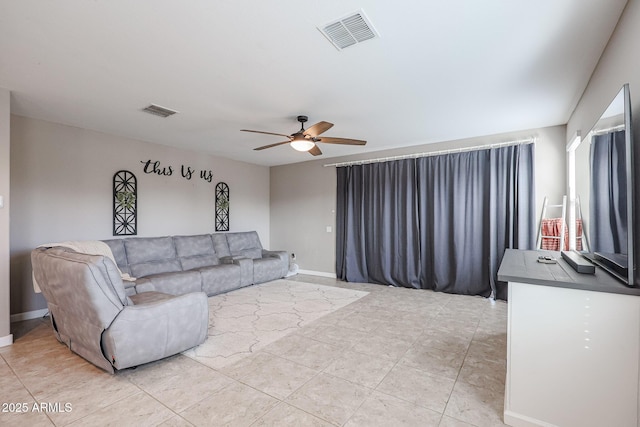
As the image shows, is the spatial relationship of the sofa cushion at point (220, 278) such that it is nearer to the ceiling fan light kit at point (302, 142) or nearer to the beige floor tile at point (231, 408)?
the ceiling fan light kit at point (302, 142)

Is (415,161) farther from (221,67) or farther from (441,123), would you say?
(221,67)

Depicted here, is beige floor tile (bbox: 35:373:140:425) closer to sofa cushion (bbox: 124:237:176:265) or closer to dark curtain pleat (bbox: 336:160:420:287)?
sofa cushion (bbox: 124:237:176:265)

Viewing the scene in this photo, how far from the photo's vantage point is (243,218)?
674 cm

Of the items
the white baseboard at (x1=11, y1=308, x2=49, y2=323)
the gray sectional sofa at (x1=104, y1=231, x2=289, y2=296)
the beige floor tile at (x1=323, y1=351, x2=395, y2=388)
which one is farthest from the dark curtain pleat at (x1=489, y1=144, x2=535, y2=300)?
the white baseboard at (x1=11, y1=308, x2=49, y2=323)

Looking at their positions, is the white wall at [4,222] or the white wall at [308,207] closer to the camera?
the white wall at [4,222]

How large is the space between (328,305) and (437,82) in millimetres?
3144

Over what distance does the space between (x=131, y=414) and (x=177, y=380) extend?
16.4 inches

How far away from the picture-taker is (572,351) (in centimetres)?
164

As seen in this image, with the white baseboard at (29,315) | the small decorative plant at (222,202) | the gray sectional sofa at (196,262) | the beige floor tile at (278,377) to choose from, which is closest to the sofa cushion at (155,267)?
the gray sectional sofa at (196,262)

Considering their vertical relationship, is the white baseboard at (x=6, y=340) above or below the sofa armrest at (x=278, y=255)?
below

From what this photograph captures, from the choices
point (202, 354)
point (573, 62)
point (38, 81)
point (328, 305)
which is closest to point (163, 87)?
point (38, 81)

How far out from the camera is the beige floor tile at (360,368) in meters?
2.32

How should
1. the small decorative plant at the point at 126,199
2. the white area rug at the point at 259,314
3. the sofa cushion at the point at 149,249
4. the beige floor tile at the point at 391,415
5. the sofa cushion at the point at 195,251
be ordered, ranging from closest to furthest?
the beige floor tile at the point at 391,415, the white area rug at the point at 259,314, the sofa cushion at the point at 149,249, the small decorative plant at the point at 126,199, the sofa cushion at the point at 195,251

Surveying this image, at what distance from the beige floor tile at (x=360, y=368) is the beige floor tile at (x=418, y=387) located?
0.07 meters
